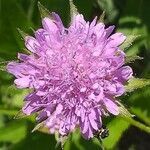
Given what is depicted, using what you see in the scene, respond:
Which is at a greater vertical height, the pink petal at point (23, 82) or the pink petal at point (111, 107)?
the pink petal at point (23, 82)

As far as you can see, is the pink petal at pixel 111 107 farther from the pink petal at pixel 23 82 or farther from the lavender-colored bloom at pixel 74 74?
the pink petal at pixel 23 82

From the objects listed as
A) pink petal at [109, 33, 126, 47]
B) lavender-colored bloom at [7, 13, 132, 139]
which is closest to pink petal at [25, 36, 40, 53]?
lavender-colored bloom at [7, 13, 132, 139]

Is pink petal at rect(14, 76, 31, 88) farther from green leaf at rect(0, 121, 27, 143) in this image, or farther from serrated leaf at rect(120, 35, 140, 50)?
green leaf at rect(0, 121, 27, 143)

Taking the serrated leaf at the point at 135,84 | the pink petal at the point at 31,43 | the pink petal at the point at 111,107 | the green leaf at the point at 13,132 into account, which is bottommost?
the green leaf at the point at 13,132

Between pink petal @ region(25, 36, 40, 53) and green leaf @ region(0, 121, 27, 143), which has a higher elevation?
pink petal @ region(25, 36, 40, 53)

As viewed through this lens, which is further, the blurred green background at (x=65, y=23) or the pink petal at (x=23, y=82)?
the blurred green background at (x=65, y=23)

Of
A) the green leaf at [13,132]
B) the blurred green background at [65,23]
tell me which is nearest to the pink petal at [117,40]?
the blurred green background at [65,23]

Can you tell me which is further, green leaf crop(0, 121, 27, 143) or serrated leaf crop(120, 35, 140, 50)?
green leaf crop(0, 121, 27, 143)
